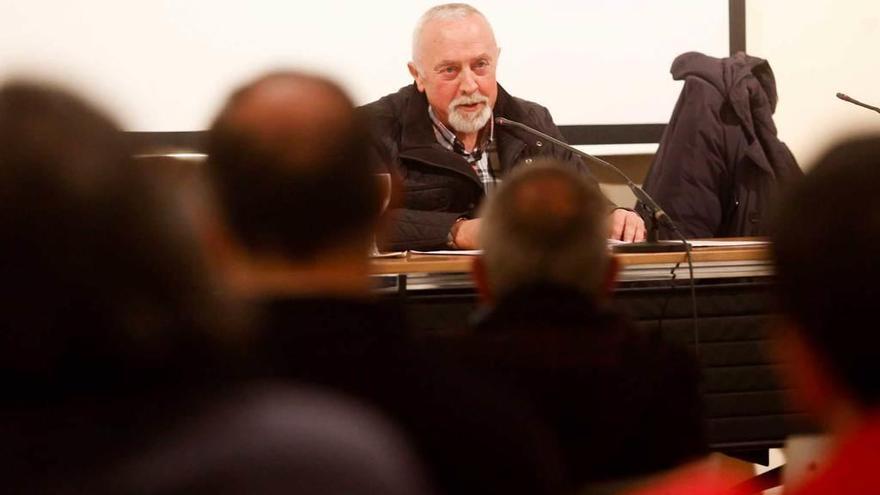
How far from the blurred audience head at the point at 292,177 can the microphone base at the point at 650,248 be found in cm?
147

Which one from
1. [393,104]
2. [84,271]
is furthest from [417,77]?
[84,271]

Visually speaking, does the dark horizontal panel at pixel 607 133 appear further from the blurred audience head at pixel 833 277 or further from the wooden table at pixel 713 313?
the blurred audience head at pixel 833 277

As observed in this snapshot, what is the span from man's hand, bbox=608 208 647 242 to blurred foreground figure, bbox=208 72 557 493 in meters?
1.96

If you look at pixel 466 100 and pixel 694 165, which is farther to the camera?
pixel 466 100

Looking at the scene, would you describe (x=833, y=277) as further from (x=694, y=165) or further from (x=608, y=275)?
(x=694, y=165)

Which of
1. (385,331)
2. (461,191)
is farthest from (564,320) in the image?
(461,191)

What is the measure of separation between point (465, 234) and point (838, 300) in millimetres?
2122

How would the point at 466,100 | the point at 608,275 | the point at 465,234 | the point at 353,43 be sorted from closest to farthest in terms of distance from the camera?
the point at 608,275 → the point at 465,234 → the point at 466,100 → the point at 353,43

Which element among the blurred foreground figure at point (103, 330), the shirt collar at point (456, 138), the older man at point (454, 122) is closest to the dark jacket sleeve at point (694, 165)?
the older man at point (454, 122)

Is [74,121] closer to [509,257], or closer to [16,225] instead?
[16,225]

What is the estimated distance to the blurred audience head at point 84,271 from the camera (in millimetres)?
591

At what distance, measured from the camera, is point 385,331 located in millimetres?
935

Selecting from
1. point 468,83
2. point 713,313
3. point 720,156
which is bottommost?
point 713,313

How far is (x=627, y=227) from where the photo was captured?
2.89 m
